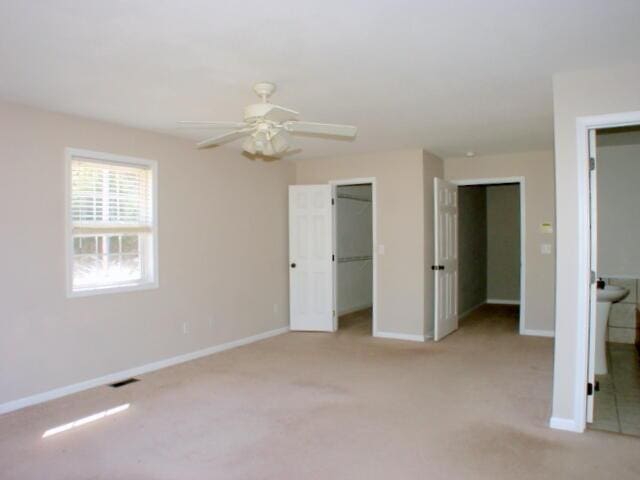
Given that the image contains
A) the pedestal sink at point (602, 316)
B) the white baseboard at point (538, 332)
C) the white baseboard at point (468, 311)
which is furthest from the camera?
the white baseboard at point (468, 311)

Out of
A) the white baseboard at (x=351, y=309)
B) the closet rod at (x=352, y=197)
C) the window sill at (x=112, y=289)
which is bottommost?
the white baseboard at (x=351, y=309)

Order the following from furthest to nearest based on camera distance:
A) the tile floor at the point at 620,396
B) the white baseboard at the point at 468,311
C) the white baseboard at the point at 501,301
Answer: the white baseboard at the point at 501,301
the white baseboard at the point at 468,311
the tile floor at the point at 620,396

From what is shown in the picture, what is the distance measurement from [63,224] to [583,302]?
A: 3.97m

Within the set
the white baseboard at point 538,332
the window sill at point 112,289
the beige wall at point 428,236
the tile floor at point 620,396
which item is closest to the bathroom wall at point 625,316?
the tile floor at point 620,396

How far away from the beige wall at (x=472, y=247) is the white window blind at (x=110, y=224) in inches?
189

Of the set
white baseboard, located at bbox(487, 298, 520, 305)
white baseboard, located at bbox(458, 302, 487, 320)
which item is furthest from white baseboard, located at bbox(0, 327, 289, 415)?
white baseboard, located at bbox(487, 298, 520, 305)

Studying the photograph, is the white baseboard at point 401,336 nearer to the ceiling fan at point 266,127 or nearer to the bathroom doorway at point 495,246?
the bathroom doorway at point 495,246

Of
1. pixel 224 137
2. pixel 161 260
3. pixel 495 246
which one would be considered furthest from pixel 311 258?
pixel 495 246

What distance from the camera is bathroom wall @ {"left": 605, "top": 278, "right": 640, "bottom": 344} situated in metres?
5.60

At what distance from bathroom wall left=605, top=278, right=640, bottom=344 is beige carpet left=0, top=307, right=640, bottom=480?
1455mm

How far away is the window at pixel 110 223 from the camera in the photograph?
13.8 ft

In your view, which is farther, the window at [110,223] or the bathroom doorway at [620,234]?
the bathroom doorway at [620,234]

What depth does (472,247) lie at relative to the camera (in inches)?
333

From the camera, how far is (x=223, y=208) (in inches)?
219
